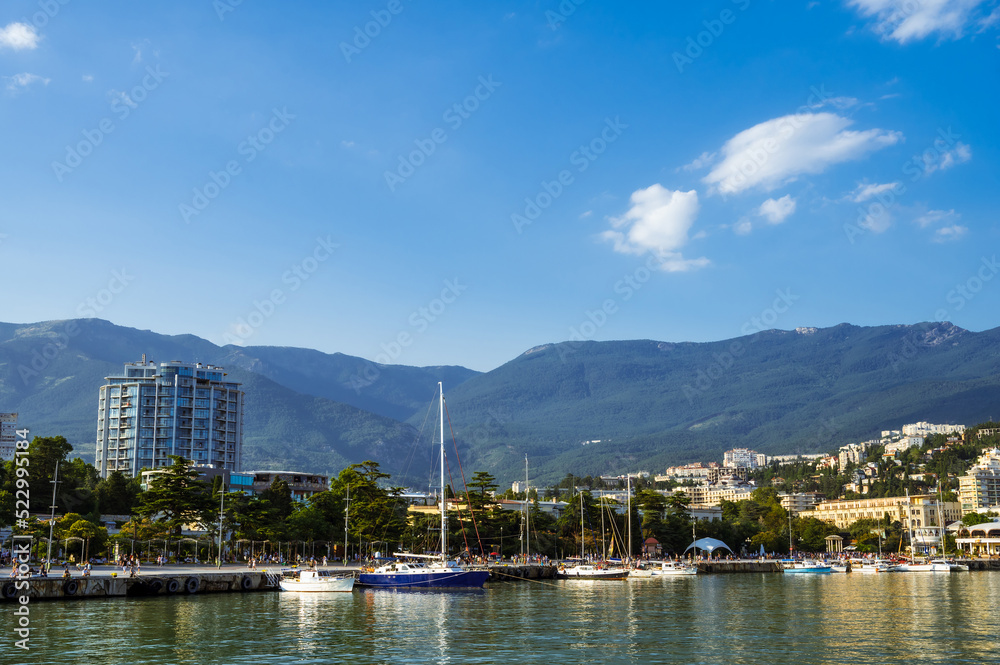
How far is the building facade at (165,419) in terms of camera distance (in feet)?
591

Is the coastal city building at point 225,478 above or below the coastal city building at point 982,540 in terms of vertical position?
above

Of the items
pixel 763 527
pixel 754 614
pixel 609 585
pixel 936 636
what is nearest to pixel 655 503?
pixel 763 527

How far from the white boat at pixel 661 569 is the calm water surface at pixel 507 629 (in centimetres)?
3365

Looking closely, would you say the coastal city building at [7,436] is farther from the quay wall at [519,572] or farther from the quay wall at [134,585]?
the quay wall at [134,585]

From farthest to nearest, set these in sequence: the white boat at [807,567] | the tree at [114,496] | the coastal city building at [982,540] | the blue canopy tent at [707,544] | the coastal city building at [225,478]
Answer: the coastal city building at [982,540] → the blue canopy tent at [707,544] → the coastal city building at [225,478] → the white boat at [807,567] → the tree at [114,496]

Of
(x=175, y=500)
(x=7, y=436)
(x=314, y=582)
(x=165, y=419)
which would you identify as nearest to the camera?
(x=314, y=582)

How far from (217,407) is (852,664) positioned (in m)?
166

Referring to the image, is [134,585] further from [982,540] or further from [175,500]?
[982,540]

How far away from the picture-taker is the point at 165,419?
7131 inches

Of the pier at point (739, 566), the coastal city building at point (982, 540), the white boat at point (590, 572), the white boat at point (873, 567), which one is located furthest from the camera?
the coastal city building at point (982, 540)

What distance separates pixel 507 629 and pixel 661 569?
65.5 meters

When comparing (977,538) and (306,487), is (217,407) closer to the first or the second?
(306,487)

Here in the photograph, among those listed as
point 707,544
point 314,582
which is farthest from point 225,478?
point 314,582

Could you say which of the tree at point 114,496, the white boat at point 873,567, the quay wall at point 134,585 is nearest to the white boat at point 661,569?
the white boat at point 873,567
